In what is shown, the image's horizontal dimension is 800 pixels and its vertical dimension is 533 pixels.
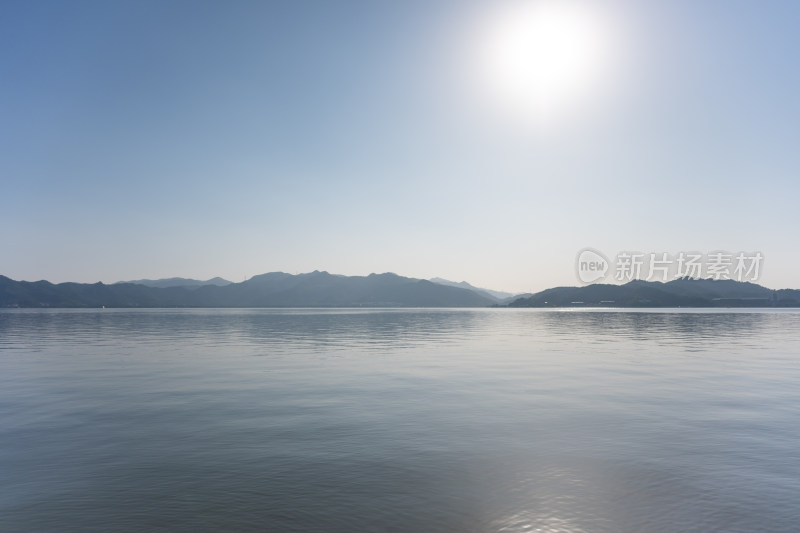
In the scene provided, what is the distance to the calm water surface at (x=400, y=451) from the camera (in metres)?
13.3

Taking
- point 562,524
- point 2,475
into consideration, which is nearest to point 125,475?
point 2,475

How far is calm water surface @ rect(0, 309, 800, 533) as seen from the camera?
1327 centimetres

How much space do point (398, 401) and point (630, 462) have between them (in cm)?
1470

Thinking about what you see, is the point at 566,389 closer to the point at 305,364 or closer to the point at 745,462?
the point at 745,462

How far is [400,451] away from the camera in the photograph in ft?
62.7

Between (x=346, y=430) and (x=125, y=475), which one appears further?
(x=346, y=430)

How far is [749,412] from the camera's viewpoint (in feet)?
86.8

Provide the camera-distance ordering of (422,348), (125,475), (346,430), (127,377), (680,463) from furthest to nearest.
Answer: (422,348)
(127,377)
(346,430)
(680,463)
(125,475)

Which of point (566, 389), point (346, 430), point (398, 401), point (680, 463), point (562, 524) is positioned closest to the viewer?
point (562, 524)

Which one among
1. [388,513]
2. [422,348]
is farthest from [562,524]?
[422,348]

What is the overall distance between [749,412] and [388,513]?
Answer: 79.1 feet

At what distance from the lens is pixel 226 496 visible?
14.5 metres

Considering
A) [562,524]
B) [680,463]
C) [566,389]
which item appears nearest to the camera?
[562,524]

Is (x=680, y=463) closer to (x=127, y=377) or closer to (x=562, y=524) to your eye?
(x=562, y=524)
